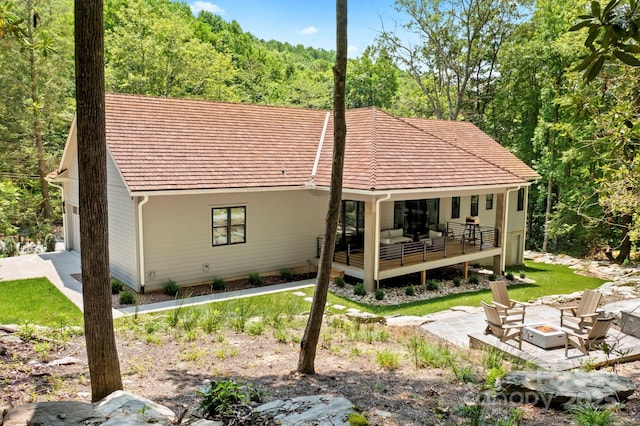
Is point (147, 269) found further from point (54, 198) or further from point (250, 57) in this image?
point (250, 57)

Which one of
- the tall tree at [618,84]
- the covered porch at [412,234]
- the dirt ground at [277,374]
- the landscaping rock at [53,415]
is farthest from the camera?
the covered porch at [412,234]

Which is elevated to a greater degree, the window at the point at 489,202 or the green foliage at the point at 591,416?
the window at the point at 489,202

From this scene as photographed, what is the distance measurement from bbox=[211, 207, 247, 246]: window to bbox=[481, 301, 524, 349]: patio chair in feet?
27.2

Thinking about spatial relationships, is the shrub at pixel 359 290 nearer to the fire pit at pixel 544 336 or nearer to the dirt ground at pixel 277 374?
the dirt ground at pixel 277 374

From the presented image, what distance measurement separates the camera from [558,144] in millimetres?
26125

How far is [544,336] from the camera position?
30.9 feet

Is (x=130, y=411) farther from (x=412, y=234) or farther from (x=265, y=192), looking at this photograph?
(x=412, y=234)

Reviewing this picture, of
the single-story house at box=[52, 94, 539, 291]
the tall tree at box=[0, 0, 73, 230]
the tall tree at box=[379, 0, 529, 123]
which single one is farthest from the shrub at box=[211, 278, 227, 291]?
the tall tree at box=[379, 0, 529, 123]

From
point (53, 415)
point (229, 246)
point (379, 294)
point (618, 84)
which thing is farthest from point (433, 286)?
point (53, 415)

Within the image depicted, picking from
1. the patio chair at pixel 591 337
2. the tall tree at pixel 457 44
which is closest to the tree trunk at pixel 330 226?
the patio chair at pixel 591 337

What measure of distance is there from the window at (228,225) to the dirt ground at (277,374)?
5.77 metres

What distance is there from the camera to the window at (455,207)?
20094mm

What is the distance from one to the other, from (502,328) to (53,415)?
27.4 feet

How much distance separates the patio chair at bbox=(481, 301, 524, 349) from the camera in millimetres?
9539
